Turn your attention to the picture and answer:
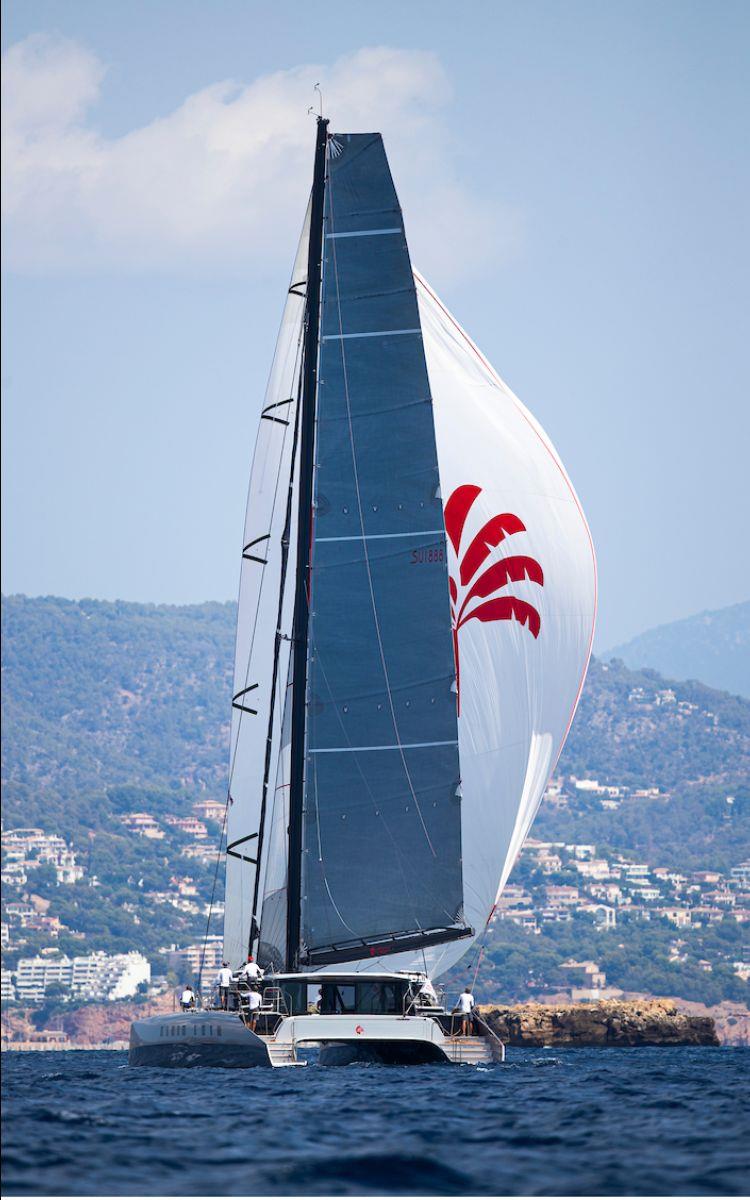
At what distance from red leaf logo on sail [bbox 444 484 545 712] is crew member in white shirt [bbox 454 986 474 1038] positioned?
5.19 metres

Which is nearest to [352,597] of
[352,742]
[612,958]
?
[352,742]

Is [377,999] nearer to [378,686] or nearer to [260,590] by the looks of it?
[378,686]

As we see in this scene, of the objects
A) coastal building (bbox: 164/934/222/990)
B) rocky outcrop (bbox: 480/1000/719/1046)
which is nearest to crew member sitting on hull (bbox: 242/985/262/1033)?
rocky outcrop (bbox: 480/1000/719/1046)

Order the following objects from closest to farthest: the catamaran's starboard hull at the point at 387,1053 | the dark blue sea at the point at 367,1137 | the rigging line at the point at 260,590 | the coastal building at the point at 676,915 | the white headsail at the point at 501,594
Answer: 1. the dark blue sea at the point at 367,1137
2. the catamaran's starboard hull at the point at 387,1053
3. the white headsail at the point at 501,594
4. the rigging line at the point at 260,590
5. the coastal building at the point at 676,915

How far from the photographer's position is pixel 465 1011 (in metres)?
24.8

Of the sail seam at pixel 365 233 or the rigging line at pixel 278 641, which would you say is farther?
the rigging line at pixel 278 641

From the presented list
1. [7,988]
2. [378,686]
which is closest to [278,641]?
[378,686]

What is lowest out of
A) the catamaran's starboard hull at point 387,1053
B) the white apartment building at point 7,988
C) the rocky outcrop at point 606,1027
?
the white apartment building at point 7,988

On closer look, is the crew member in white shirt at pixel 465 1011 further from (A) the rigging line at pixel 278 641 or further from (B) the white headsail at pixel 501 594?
(A) the rigging line at pixel 278 641

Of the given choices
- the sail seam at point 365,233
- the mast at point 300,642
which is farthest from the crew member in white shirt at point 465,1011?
the sail seam at point 365,233

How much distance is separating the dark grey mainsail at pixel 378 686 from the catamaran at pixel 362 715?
26 mm

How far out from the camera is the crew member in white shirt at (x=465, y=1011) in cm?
2464

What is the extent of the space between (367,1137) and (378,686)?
1010cm

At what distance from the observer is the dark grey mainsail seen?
25.7 metres
